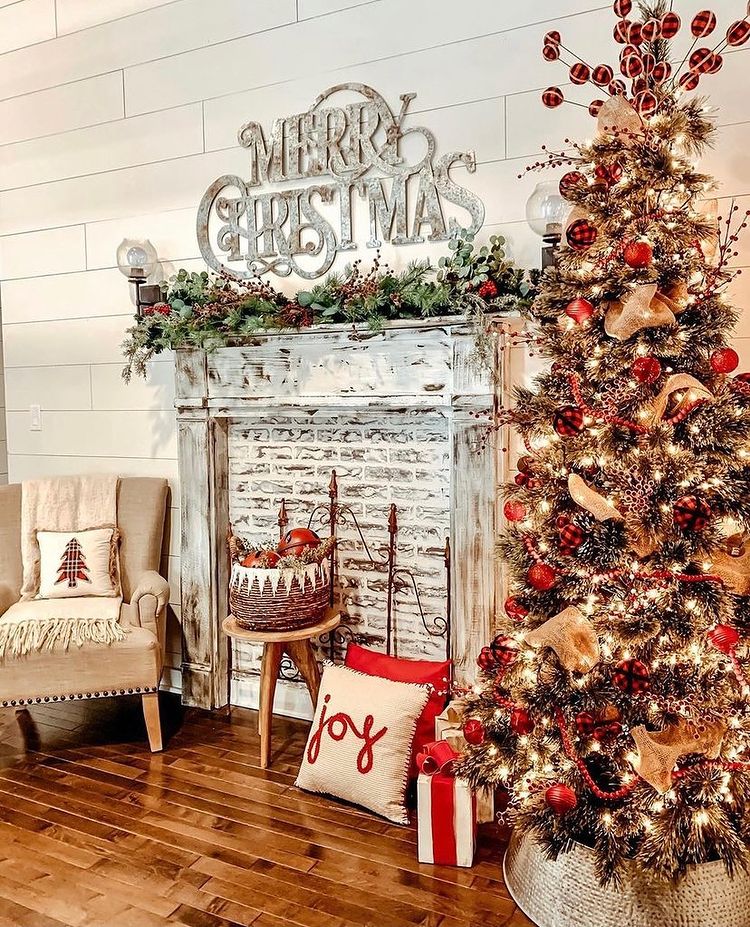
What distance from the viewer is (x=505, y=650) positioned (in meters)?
2.10

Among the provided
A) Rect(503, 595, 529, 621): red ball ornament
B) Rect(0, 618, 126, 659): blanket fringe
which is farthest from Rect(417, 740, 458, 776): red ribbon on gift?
Rect(0, 618, 126, 659): blanket fringe

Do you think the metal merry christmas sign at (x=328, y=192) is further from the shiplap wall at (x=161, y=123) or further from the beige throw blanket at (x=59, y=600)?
the beige throw blanket at (x=59, y=600)

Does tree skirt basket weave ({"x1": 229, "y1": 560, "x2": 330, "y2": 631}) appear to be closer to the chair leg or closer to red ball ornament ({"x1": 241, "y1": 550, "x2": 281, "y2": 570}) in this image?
red ball ornament ({"x1": 241, "y1": 550, "x2": 281, "y2": 570})

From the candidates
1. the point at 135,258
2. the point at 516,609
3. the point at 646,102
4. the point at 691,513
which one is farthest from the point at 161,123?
the point at 691,513

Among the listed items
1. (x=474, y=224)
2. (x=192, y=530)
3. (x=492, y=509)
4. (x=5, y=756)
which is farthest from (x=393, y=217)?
(x=5, y=756)

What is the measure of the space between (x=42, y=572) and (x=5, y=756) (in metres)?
0.70

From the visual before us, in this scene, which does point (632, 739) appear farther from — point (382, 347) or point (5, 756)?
point (5, 756)

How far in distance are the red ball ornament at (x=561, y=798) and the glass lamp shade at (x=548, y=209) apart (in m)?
1.54

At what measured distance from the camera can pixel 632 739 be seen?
6.24ft

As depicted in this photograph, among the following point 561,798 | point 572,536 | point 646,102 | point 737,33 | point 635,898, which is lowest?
point 635,898

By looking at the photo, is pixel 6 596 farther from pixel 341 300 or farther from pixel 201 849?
pixel 341 300

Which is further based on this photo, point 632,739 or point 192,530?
point 192,530

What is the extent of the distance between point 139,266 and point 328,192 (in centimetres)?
84

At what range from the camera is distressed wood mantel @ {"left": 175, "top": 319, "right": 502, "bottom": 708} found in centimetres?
274
